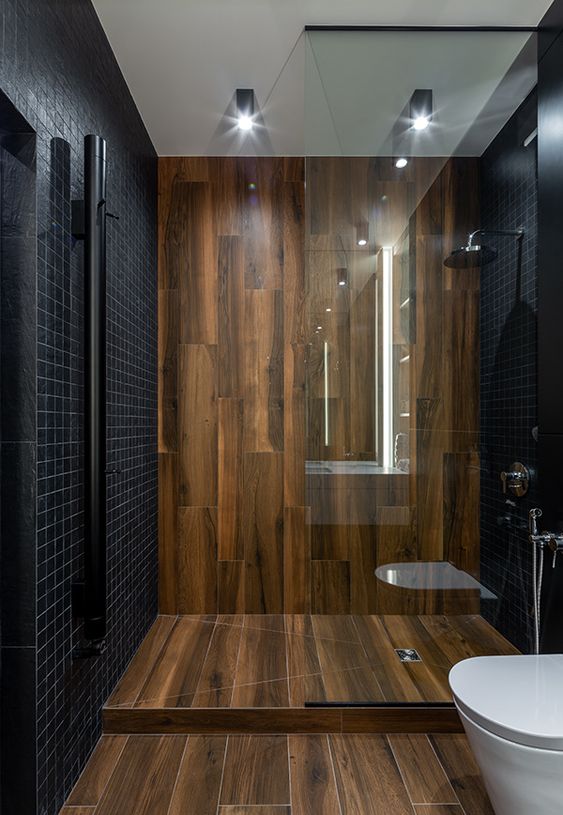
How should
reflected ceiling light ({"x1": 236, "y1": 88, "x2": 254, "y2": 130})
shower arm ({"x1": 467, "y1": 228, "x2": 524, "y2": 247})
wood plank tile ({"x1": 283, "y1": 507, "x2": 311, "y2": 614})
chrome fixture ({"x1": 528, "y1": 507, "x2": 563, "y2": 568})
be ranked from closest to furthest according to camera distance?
chrome fixture ({"x1": 528, "y1": 507, "x2": 563, "y2": 568}) → shower arm ({"x1": 467, "y1": 228, "x2": 524, "y2": 247}) → reflected ceiling light ({"x1": 236, "y1": 88, "x2": 254, "y2": 130}) → wood plank tile ({"x1": 283, "y1": 507, "x2": 311, "y2": 614})

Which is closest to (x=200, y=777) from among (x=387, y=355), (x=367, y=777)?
(x=367, y=777)

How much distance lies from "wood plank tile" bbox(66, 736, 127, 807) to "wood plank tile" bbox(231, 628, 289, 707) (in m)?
0.44

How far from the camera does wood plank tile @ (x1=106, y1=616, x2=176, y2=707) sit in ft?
6.96

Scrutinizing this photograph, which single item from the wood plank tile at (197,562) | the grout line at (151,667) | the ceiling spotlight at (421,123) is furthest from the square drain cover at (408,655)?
the ceiling spotlight at (421,123)

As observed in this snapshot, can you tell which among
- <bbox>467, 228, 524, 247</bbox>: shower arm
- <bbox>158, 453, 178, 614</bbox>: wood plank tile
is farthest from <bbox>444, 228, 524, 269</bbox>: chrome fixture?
<bbox>158, 453, 178, 614</bbox>: wood plank tile

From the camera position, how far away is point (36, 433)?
1.49 metres

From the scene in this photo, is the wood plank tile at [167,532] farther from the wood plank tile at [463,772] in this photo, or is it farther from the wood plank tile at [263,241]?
the wood plank tile at [463,772]

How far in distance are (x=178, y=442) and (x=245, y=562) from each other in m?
0.77

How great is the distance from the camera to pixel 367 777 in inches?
70.0

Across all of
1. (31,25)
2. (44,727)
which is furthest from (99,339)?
(44,727)

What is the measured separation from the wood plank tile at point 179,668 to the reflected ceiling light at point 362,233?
1863 mm

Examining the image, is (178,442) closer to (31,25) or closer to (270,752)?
(270,752)

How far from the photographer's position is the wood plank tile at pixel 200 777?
1.65 metres

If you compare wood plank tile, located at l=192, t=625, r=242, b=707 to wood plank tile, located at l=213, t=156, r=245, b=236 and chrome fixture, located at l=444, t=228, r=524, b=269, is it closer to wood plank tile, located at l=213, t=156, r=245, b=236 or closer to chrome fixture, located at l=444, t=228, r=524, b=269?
chrome fixture, located at l=444, t=228, r=524, b=269
